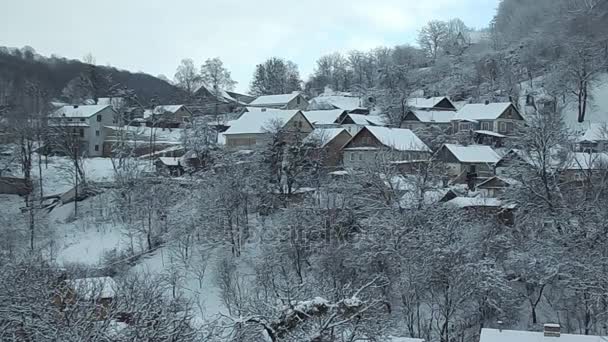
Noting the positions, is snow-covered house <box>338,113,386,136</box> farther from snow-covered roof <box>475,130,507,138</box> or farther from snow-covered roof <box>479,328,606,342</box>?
snow-covered roof <box>479,328,606,342</box>

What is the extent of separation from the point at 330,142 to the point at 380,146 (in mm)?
3180

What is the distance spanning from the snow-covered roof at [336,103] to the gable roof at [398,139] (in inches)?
754

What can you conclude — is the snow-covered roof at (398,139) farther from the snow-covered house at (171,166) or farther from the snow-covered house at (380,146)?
the snow-covered house at (171,166)

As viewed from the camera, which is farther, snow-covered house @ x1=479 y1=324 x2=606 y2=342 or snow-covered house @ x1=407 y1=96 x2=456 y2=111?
snow-covered house @ x1=407 y1=96 x2=456 y2=111

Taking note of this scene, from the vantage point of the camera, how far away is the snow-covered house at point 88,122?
42.8 meters

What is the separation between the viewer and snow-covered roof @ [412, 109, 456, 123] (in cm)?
4806

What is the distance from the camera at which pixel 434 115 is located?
163 feet

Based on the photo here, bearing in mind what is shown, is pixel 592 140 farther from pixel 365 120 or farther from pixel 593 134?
pixel 365 120

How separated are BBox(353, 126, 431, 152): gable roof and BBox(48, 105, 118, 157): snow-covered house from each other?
18.4 meters

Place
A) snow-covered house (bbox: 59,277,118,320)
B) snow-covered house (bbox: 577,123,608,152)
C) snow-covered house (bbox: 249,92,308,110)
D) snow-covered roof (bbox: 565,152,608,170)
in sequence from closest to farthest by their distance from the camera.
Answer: snow-covered house (bbox: 59,277,118,320) < snow-covered roof (bbox: 565,152,608,170) < snow-covered house (bbox: 577,123,608,152) < snow-covered house (bbox: 249,92,308,110)

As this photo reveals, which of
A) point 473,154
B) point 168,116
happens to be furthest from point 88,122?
point 473,154

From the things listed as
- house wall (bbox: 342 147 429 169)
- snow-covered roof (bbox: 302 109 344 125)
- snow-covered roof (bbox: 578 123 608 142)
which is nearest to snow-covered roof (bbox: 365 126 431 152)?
house wall (bbox: 342 147 429 169)

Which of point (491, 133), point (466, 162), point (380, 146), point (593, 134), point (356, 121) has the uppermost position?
point (356, 121)

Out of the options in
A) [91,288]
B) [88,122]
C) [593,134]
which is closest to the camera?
[91,288]
